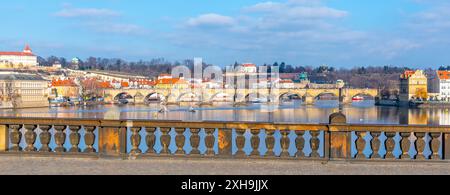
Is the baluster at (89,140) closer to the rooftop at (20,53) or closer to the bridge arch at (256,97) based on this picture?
the bridge arch at (256,97)

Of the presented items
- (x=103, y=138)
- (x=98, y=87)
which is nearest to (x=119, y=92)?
(x=98, y=87)

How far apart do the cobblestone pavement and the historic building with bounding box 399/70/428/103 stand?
117192 millimetres

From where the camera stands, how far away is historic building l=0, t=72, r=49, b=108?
102 meters

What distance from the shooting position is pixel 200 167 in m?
9.42

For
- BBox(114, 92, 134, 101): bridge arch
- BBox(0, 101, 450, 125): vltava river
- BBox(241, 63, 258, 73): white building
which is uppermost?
BBox(241, 63, 258, 73): white building

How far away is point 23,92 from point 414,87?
237 ft

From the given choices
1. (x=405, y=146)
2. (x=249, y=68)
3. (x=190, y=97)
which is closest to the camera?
(x=405, y=146)

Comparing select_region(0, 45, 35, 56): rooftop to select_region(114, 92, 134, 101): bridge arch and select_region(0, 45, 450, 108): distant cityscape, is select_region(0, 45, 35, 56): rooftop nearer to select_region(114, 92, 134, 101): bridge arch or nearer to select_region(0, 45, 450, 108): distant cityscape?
select_region(0, 45, 450, 108): distant cityscape

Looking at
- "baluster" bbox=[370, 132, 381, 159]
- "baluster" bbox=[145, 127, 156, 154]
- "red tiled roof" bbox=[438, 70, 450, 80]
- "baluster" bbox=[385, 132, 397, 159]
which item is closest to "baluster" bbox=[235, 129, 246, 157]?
"baluster" bbox=[145, 127, 156, 154]

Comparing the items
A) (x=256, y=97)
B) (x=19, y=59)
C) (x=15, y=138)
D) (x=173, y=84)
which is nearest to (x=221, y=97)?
(x=256, y=97)

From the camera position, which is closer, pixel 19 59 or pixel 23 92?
pixel 23 92

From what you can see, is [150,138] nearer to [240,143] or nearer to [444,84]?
[240,143]
